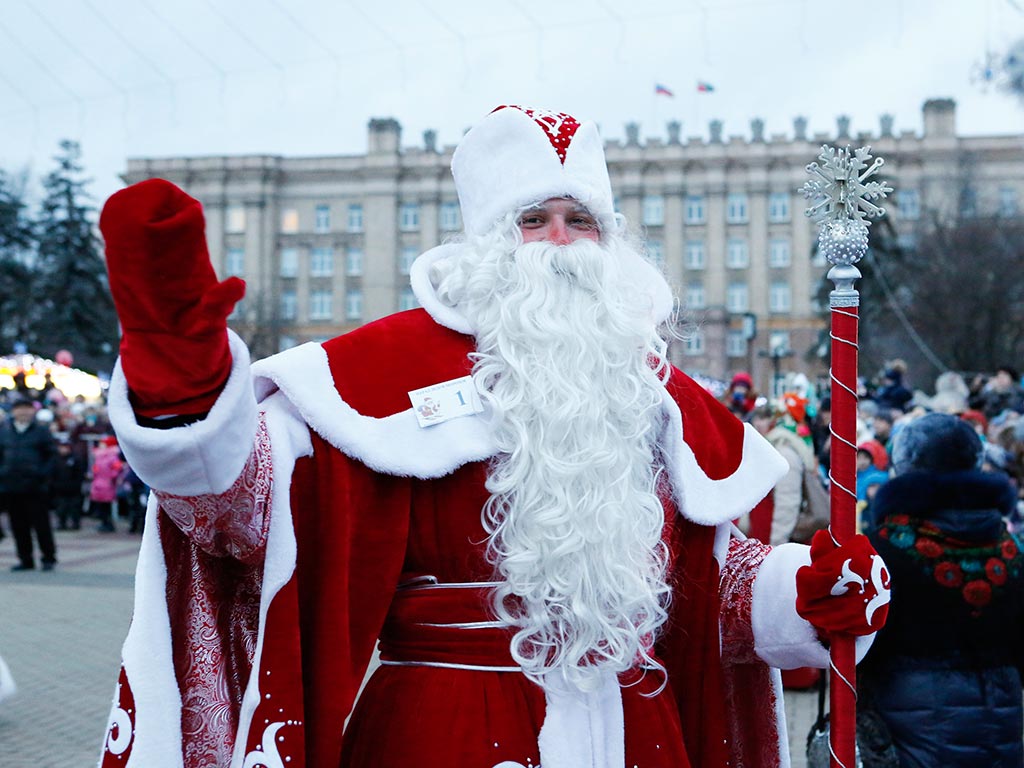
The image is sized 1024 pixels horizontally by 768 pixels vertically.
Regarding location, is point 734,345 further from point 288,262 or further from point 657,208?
point 288,262

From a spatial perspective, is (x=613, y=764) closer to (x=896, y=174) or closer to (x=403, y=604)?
(x=403, y=604)

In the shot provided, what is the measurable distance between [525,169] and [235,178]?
6528 cm

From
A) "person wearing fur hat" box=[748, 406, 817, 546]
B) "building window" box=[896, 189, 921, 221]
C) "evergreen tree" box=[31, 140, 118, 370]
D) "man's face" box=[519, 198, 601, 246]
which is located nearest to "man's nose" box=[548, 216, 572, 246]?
"man's face" box=[519, 198, 601, 246]

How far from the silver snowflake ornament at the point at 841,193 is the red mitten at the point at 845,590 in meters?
0.66

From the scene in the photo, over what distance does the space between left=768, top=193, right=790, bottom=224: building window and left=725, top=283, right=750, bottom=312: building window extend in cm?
404

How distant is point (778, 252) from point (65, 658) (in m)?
60.1

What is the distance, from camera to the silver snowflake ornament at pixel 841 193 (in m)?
2.55

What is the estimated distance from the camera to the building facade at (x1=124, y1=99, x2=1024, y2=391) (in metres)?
63.4

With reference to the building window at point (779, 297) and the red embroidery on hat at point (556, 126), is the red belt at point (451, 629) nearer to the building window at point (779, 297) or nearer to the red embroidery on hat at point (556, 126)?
the red embroidery on hat at point (556, 126)

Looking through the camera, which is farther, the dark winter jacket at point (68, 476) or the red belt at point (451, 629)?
the dark winter jacket at point (68, 476)

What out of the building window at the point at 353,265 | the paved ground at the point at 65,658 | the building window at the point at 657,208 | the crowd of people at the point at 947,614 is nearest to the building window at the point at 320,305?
the building window at the point at 353,265

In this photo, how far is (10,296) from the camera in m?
42.8

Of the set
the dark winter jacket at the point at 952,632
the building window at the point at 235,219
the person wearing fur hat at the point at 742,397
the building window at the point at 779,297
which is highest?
the building window at the point at 235,219

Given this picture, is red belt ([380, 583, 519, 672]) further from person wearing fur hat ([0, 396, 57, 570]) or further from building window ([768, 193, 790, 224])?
building window ([768, 193, 790, 224])
